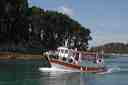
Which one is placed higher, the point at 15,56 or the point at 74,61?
the point at 74,61

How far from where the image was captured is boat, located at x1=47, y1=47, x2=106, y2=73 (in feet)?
284

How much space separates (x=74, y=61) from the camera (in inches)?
→ 3509

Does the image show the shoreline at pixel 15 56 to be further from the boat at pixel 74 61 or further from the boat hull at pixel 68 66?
the boat hull at pixel 68 66

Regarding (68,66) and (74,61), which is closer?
(68,66)

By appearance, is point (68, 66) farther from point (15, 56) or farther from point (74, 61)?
point (15, 56)

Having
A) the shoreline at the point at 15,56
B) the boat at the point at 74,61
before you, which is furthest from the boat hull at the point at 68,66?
the shoreline at the point at 15,56

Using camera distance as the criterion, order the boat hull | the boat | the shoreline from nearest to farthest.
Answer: the boat hull, the boat, the shoreline

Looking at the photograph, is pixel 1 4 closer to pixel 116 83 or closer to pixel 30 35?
pixel 30 35

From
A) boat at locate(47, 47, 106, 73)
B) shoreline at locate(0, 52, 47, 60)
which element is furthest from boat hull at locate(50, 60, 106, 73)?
shoreline at locate(0, 52, 47, 60)

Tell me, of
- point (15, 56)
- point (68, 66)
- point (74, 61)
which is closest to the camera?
point (68, 66)

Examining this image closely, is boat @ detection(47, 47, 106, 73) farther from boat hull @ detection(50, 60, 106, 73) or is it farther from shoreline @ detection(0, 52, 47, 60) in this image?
shoreline @ detection(0, 52, 47, 60)

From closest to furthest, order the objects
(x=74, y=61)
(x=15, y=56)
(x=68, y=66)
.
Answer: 1. (x=68, y=66)
2. (x=74, y=61)
3. (x=15, y=56)

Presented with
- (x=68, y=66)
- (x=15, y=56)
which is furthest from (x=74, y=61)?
(x=15, y=56)

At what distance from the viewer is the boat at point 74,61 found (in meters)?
86.6
